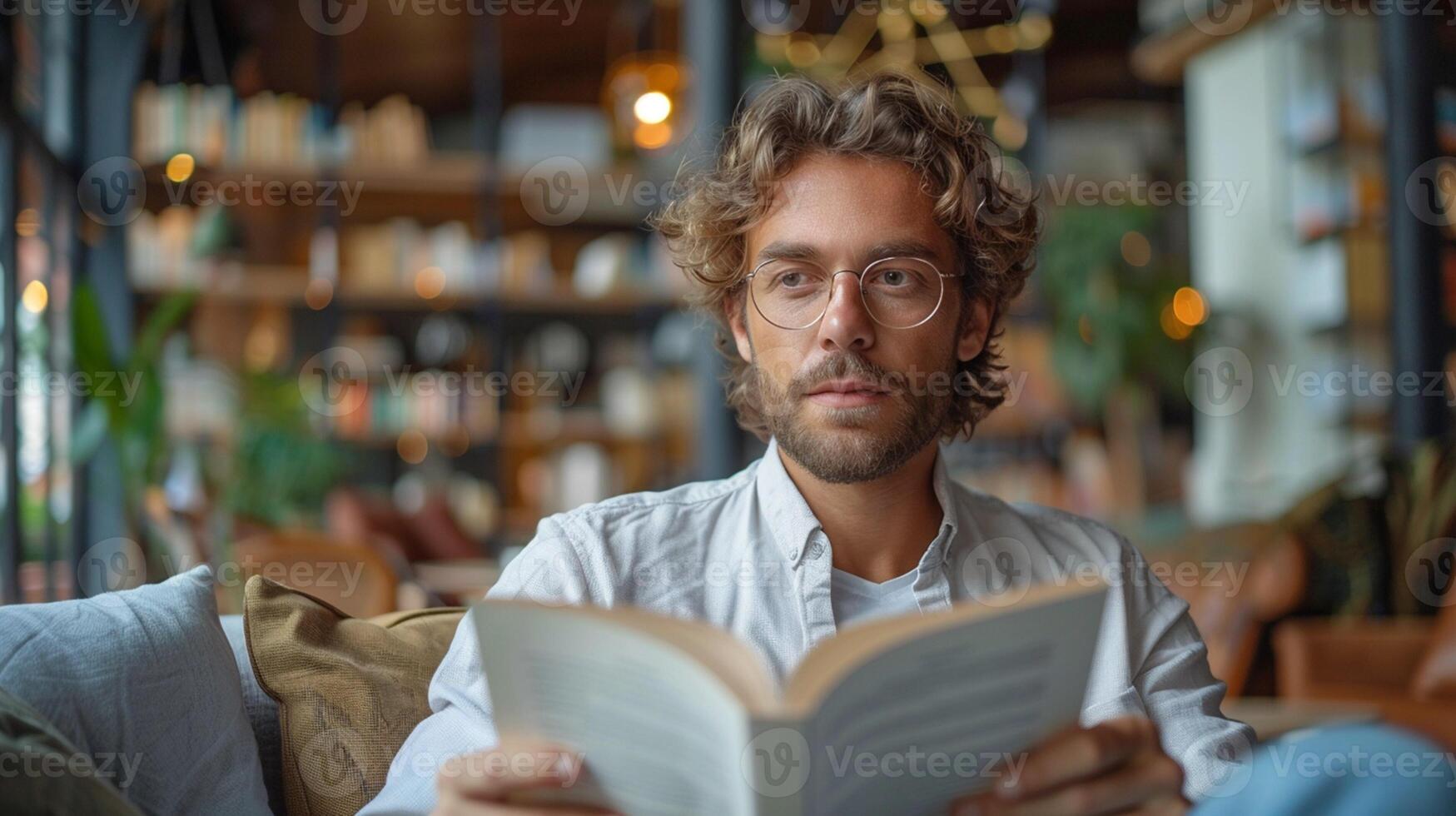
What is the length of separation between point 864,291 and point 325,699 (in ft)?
2.54

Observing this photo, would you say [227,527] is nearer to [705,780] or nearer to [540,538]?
[540,538]

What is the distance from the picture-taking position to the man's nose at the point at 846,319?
1536mm

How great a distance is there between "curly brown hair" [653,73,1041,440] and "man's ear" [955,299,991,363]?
0.05ft

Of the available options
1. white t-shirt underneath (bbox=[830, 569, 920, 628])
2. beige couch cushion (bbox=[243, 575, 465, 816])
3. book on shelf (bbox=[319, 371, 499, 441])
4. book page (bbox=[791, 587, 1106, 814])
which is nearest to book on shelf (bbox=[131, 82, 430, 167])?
book on shelf (bbox=[319, 371, 499, 441])

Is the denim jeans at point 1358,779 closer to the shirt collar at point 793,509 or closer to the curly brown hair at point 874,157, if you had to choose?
the shirt collar at point 793,509

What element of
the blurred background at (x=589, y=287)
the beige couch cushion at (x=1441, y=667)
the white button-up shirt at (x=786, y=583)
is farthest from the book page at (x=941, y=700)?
the blurred background at (x=589, y=287)

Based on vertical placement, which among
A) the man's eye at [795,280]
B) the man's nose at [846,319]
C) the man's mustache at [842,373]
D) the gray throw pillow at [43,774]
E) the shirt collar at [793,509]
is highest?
the man's eye at [795,280]

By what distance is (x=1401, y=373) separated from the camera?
14.1ft

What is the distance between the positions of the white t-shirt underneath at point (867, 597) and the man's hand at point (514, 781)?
58cm


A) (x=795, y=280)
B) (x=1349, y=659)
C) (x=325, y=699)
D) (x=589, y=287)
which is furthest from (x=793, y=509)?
(x=589, y=287)

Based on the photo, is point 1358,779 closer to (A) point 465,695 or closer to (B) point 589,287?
(A) point 465,695

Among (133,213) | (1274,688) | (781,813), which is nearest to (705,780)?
(781,813)

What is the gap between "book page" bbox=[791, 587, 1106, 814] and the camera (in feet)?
2.93

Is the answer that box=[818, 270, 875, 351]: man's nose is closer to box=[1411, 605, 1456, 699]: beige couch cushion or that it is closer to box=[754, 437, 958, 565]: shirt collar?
box=[754, 437, 958, 565]: shirt collar
